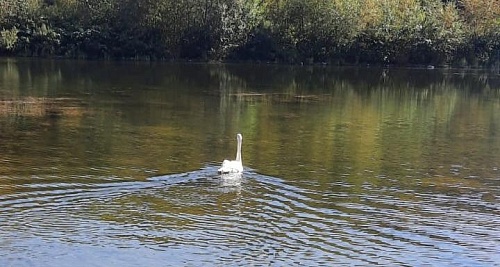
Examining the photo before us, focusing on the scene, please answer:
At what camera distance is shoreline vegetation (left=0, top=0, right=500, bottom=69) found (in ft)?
225

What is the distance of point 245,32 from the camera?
71000 mm

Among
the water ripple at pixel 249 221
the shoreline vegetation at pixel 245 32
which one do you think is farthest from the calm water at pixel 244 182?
the shoreline vegetation at pixel 245 32

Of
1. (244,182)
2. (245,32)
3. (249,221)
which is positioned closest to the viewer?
(249,221)

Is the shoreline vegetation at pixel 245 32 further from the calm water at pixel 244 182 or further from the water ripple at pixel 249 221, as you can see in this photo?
the water ripple at pixel 249 221

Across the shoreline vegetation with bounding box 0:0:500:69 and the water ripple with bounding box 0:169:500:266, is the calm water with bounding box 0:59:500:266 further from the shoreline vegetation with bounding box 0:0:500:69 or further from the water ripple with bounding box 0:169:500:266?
the shoreline vegetation with bounding box 0:0:500:69

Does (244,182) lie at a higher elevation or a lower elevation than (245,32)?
lower

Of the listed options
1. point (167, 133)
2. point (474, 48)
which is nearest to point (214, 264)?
point (167, 133)

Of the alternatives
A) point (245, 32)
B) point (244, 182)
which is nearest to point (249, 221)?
point (244, 182)

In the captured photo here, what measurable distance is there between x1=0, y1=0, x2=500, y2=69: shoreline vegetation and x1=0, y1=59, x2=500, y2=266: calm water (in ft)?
106

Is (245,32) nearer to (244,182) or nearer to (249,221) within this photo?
(244,182)

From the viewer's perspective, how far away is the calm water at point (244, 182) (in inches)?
477

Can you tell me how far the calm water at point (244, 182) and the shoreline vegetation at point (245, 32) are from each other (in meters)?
32.2

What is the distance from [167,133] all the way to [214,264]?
45.4 ft

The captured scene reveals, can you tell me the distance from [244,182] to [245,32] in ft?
181
